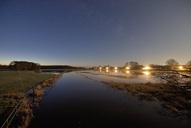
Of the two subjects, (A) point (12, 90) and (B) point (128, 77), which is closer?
(A) point (12, 90)

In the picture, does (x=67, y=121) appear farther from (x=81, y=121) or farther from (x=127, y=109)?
(x=127, y=109)

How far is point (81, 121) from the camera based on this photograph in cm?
1220

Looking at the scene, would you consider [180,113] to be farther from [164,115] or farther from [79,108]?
[79,108]

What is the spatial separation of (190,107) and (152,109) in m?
4.57

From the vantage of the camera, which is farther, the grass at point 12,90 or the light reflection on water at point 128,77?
the light reflection on water at point 128,77

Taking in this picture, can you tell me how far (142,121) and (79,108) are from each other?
7441 millimetres

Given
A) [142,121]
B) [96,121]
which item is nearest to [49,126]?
[96,121]

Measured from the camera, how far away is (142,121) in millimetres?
12250

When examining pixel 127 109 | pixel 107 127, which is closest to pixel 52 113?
pixel 107 127

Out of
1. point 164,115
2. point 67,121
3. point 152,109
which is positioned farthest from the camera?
point 152,109

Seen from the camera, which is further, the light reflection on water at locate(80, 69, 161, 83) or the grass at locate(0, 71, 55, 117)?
the light reflection on water at locate(80, 69, 161, 83)

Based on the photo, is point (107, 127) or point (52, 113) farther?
point (52, 113)

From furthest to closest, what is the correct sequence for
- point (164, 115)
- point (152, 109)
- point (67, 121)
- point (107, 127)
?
1. point (152, 109)
2. point (164, 115)
3. point (67, 121)
4. point (107, 127)

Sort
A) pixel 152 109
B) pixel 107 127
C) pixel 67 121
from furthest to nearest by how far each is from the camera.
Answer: pixel 152 109, pixel 67 121, pixel 107 127
